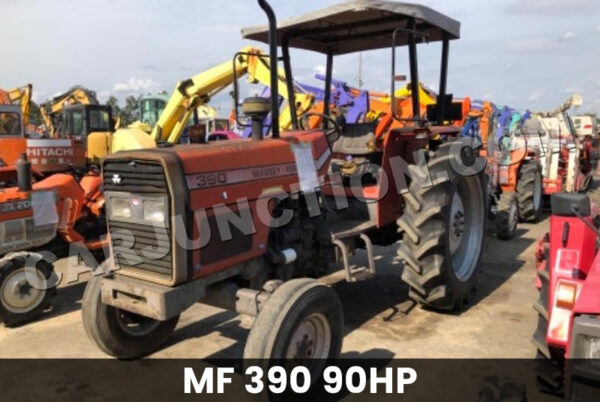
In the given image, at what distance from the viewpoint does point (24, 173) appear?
5.29 meters

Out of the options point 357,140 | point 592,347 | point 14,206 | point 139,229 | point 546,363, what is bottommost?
point 546,363

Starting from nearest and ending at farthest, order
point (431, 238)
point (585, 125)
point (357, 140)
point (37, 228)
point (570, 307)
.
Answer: point (570, 307) → point (431, 238) → point (357, 140) → point (37, 228) → point (585, 125)

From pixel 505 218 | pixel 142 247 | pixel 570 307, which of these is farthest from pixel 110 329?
pixel 505 218

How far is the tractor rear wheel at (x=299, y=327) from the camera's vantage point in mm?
2951

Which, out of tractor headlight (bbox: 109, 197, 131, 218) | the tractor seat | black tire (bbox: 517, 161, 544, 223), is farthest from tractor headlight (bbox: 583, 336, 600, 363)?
black tire (bbox: 517, 161, 544, 223)

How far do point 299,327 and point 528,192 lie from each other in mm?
7435

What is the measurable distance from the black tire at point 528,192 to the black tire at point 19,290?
25.5ft

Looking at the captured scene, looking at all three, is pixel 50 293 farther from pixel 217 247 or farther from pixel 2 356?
pixel 217 247

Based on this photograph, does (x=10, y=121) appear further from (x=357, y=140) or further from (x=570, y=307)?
(x=570, y=307)

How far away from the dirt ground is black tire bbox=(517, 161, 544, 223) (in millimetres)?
3790

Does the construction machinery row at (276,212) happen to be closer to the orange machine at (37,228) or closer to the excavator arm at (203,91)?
the orange machine at (37,228)

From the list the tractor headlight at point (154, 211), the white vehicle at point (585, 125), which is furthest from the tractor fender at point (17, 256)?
the white vehicle at point (585, 125)

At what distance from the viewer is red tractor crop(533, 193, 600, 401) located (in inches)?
92.0

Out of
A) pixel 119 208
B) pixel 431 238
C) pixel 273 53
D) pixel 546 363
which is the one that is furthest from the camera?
pixel 431 238
